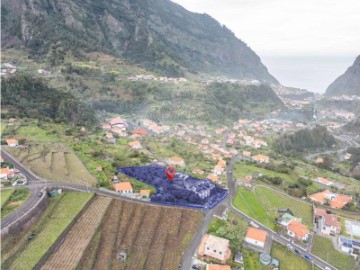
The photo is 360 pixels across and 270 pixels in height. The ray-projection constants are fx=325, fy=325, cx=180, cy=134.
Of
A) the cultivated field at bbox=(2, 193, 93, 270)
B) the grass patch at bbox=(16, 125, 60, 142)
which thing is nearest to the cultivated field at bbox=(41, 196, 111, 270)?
the cultivated field at bbox=(2, 193, 93, 270)

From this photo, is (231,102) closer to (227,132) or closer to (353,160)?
(227,132)

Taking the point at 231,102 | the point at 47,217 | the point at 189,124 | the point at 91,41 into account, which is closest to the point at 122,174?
the point at 47,217

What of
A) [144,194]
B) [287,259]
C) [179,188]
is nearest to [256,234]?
[287,259]

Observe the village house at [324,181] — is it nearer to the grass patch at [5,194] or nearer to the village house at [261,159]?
the village house at [261,159]

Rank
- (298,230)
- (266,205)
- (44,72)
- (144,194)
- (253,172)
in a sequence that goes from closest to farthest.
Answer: (298,230), (144,194), (266,205), (253,172), (44,72)

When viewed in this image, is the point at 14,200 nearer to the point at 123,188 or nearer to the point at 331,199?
the point at 123,188

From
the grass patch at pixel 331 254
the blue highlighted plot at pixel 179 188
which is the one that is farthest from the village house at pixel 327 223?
the blue highlighted plot at pixel 179 188
